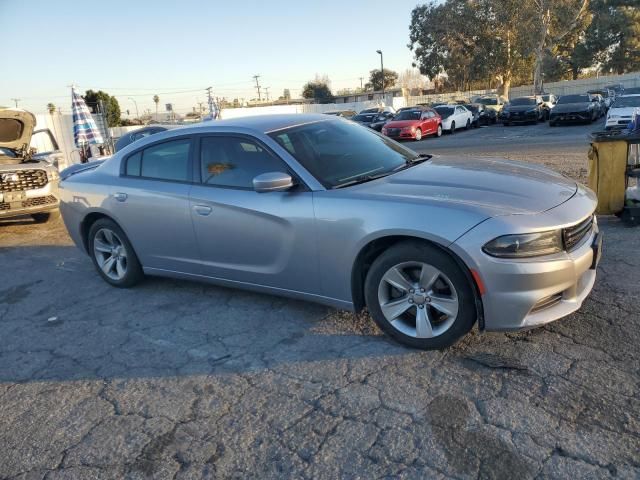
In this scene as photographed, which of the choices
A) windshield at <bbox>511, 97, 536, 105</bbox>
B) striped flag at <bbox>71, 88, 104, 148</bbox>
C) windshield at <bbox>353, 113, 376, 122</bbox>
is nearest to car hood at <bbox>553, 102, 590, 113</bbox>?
windshield at <bbox>511, 97, 536, 105</bbox>

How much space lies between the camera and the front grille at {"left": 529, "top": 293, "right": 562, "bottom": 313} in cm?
308

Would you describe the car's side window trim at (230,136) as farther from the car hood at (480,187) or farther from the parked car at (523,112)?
the parked car at (523,112)

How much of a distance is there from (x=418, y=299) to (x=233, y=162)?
1.88 m

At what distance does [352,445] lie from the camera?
2.58m

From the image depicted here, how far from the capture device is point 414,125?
2298 cm

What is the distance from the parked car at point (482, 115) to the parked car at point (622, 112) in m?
11.6

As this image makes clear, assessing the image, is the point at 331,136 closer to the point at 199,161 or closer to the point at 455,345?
A: the point at 199,161

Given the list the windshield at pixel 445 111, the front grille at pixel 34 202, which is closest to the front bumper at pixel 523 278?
the front grille at pixel 34 202

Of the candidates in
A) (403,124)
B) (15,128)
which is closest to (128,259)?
(15,128)

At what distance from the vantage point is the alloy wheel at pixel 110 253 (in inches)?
201

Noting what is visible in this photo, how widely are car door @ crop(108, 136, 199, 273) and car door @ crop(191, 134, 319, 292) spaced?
0.15 metres

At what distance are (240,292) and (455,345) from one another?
2.11m

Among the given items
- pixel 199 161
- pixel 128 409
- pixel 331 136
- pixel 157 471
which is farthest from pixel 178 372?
pixel 331 136

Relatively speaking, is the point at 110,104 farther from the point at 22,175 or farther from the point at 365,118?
the point at 22,175
